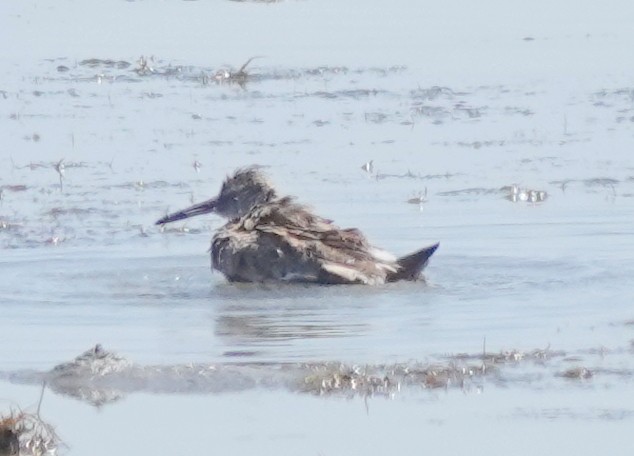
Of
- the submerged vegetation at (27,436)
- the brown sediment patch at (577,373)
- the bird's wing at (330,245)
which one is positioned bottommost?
the submerged vegetation at (27,436)

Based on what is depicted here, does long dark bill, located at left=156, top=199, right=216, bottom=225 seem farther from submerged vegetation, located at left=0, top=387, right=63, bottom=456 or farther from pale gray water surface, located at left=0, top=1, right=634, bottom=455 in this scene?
submerged vegetation, located at left=0, top=387, right=63, bottom=456

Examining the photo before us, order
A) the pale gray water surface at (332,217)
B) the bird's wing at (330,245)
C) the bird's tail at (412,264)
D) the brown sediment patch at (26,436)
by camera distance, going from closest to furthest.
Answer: the brown sediment patch at (26,436), the pale gray water surface at (332,217), the bird's tail at (412,264), the bird's wing at (330,245)

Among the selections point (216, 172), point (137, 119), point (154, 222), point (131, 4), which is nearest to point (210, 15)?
point (131, 4)

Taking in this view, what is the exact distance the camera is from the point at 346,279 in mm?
10586

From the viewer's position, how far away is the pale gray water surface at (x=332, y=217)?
A: 7.37 meters

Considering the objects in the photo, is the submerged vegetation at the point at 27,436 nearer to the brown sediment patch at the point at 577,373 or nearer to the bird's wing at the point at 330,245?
the brown sediment patch at the point at 577,373

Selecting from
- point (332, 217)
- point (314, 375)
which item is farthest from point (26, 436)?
point (332, 217)

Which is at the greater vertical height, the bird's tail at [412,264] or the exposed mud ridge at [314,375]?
the bird's tail at [412,264]

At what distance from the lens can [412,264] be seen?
34.7 feet

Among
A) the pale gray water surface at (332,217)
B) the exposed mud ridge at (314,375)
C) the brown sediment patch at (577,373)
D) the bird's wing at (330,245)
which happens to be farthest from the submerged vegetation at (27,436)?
the bird's wing at (330,245)

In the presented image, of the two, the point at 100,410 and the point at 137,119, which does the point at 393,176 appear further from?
the point at 100,410

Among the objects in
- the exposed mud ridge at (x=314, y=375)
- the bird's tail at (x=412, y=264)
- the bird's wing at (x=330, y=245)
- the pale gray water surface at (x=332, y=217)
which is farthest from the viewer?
the bird's wing at (x=330, y=245)

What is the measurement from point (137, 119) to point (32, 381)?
818cm

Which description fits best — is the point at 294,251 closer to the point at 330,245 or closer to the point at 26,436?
the point at 330,245
